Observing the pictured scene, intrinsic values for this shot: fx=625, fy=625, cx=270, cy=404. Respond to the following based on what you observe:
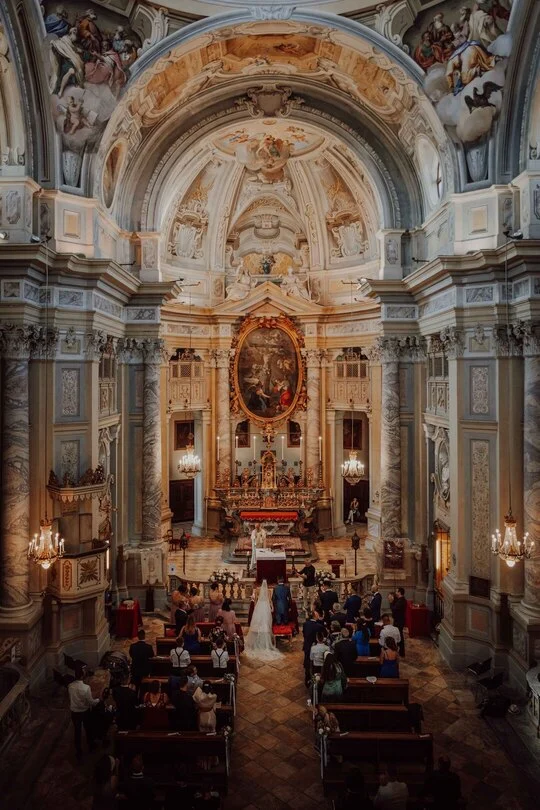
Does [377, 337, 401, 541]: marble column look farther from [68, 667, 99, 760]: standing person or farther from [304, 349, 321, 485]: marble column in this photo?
[68, 667, 99, 760]: standing person

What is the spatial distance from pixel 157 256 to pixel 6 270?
6.05 metres

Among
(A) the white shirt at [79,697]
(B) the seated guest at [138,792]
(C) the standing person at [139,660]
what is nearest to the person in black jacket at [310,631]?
(C) the standing person at [139,660]

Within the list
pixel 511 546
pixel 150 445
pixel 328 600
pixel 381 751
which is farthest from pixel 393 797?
pixel 150 445

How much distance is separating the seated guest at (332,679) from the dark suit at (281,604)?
4646mm

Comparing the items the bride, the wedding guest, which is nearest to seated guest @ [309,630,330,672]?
A: the bride

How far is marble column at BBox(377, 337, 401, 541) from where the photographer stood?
17.4 metres

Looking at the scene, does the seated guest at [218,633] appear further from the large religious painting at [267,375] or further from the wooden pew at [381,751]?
the large religious painting at [267,375]

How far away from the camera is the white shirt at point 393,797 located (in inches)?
288

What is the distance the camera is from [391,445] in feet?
57.4

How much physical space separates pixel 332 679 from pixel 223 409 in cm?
1421

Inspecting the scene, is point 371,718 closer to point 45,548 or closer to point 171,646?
point 171,646

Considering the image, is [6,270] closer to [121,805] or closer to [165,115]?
[165,115]

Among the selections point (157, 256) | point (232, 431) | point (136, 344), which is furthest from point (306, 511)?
point (157, 256)

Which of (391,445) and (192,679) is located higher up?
(391,445)
